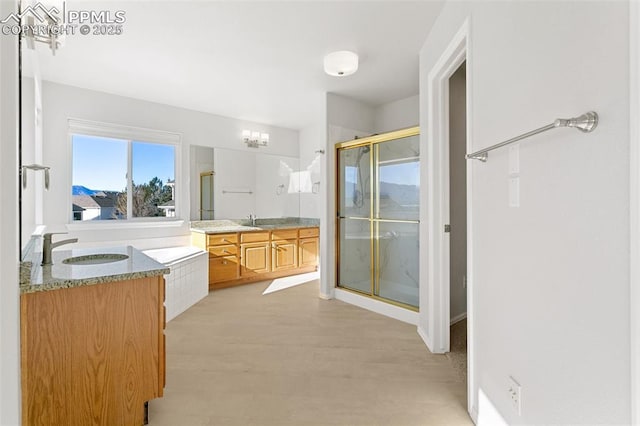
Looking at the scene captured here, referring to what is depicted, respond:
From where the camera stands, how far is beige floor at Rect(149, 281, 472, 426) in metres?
1.68

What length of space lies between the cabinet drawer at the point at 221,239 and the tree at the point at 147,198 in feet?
2.45

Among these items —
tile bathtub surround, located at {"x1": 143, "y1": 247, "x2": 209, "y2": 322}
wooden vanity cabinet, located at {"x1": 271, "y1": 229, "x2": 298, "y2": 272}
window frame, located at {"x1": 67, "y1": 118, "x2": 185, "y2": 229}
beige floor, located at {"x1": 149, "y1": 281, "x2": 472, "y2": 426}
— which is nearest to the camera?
beige floor, located at {"x1": 149, "y1": 281, "x2": 472, "y2": 426}

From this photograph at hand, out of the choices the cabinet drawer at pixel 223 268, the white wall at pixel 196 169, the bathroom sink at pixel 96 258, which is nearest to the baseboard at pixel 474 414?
the bathroom sink at pixel 96 258

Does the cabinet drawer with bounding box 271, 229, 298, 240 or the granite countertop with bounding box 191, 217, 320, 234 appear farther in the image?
the cabinet drawer with bounding box 271, 229, 298, 240

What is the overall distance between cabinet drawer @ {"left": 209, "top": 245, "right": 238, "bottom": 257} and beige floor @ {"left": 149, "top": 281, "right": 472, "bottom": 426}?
3.55 ft

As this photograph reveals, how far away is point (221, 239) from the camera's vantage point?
4.29m

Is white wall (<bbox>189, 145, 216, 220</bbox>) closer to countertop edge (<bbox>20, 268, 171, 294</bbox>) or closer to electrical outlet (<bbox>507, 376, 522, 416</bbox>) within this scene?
countertop edge (<bbox>20, 268, 171, 294</bbox>)

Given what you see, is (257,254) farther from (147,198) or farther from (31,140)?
(31,140)

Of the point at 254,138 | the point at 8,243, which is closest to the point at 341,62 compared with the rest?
the point at 8,243

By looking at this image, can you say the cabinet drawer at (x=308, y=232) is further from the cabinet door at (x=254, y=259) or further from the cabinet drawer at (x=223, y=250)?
the cabinet drawer at (x=223, y=250)

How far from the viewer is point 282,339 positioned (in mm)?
2637

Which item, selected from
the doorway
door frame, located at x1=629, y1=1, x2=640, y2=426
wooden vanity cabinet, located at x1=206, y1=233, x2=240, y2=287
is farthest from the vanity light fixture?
door frame, located at x1=629, y1=1, x2=640, y2=426

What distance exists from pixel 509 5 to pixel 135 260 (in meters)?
2.22

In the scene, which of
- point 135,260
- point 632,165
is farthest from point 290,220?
point 632,165
